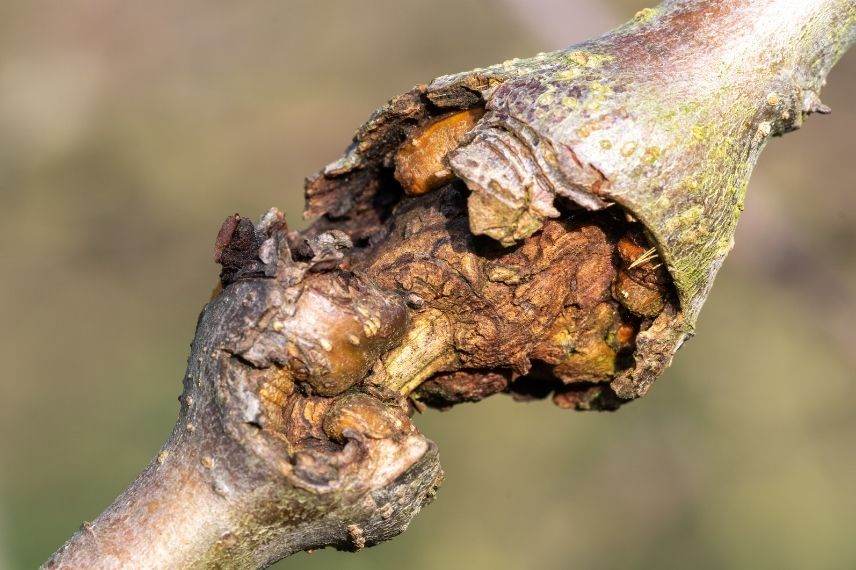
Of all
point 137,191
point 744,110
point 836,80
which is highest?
point 137,191

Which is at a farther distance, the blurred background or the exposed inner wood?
the blurred background

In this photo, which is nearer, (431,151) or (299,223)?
(431,151)

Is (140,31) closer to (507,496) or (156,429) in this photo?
(156,429)

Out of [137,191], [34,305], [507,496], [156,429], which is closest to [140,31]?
[137,191]

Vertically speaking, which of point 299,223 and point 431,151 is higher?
point 431,151

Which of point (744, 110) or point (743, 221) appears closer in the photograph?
point (744, 110)

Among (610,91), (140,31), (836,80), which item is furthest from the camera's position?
(140,31)

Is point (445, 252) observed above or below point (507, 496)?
above

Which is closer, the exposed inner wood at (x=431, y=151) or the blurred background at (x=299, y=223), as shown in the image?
the exposed inner wood at (x=431, y=151)
